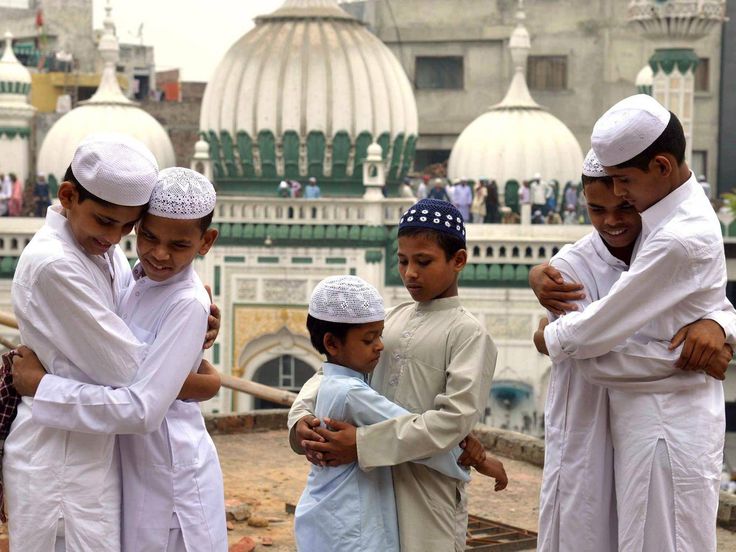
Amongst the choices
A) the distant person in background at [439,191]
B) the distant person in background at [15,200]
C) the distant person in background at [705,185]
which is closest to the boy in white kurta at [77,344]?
the distant person in background at [705,185]

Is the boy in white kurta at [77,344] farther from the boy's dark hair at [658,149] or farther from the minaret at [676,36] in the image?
the minaret at [676,36]

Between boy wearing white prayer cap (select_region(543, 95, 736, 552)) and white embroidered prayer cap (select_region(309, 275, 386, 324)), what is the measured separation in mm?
441

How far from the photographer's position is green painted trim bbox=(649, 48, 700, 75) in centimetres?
2228

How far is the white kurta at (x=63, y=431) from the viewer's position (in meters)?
3.76

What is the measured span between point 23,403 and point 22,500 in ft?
0.75

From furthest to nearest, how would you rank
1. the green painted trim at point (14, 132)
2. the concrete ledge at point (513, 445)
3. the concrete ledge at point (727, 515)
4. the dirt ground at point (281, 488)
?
the green painted trim at point (14, 132), the concrete ledge at point (513, 445), the concrete ledge at point (727, 515), the dirt ground at point (281, 488)

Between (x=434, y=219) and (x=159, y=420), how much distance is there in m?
0.88

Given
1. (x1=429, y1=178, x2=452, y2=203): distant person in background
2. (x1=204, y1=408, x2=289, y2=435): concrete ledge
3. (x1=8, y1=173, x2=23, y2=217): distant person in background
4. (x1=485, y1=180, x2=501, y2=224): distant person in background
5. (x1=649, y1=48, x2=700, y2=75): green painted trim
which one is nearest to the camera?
(x1=204, y1=408, x2=289, y2=435): concrete ledge

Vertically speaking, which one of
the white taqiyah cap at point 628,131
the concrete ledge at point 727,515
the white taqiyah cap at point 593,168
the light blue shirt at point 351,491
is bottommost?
the concrete ledge at point 727,515

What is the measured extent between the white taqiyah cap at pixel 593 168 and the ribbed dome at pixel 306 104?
17.7 meters

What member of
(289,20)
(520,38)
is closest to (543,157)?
(520,38)

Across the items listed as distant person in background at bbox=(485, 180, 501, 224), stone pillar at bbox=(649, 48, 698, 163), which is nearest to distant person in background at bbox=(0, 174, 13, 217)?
distant person in background at bbox=(485, 180, 501, 224)

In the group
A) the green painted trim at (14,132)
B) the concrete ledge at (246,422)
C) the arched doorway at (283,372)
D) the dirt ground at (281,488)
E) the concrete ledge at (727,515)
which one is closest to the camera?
the dirt ground at (281,488)

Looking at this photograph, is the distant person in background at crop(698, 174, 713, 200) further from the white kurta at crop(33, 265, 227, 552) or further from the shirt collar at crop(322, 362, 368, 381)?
the white kurta at crop(33, 265, 227, 552)
